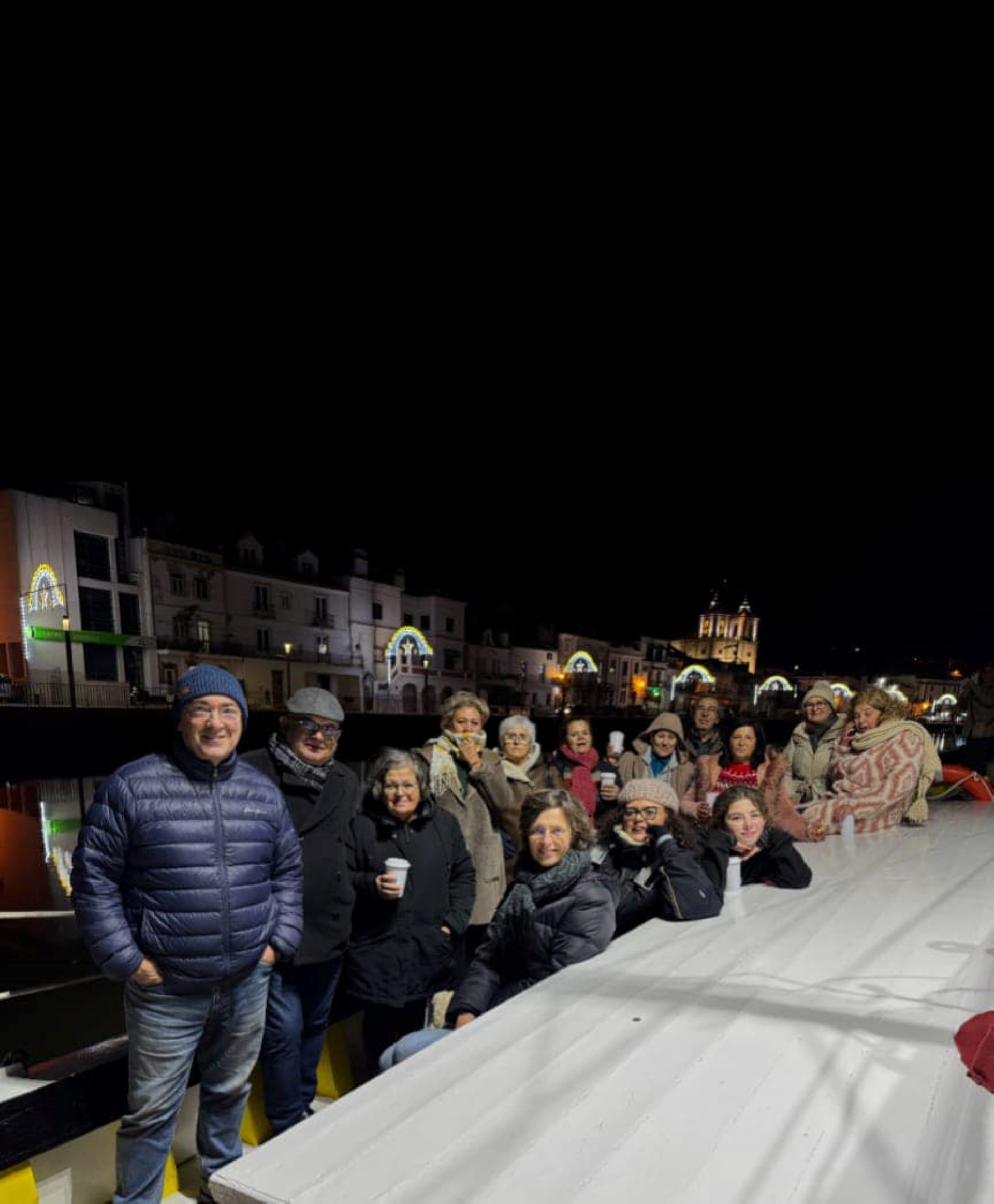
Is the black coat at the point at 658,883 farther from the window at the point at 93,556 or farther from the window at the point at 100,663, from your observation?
the window at the point at 93,556

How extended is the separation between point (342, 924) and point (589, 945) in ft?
3.44

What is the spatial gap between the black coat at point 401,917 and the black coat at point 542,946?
1.21 feet

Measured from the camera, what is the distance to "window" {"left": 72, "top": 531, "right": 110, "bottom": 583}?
25812 millimetres

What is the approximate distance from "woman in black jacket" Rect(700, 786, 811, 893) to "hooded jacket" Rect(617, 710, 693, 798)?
1322 millimetres

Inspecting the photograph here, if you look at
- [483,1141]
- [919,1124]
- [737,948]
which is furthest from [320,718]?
[919,1124]

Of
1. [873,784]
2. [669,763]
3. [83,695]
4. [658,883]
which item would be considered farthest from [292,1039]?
[83,695]

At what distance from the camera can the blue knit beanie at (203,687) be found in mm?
2189

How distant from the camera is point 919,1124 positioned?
1.37 metres

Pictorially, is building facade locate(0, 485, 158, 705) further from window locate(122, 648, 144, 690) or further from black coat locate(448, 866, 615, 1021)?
black coat locate(448, 866, 615, 1021)

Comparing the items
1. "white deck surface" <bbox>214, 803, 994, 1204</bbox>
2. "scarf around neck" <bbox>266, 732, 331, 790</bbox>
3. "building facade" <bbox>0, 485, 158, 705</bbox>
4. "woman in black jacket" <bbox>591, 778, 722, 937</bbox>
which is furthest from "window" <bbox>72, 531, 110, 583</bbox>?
"white deck surface" <bbox>214, 803, 994, 1204</bbox>

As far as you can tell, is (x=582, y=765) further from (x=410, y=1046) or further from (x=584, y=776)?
(x=410, y=1046)

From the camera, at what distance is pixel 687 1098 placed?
1.47m

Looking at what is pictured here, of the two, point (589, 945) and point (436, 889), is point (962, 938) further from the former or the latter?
point (436, 889)

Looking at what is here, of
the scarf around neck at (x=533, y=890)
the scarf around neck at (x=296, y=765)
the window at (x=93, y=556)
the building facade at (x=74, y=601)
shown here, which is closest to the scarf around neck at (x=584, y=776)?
the scarf around neck at (x=533, y=890)
